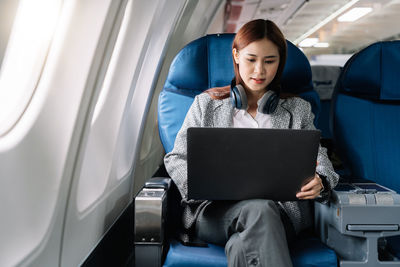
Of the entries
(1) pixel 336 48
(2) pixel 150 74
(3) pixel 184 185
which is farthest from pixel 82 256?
(1) pixel 336 48

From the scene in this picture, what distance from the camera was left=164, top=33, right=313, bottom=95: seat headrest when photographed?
2.01 metres

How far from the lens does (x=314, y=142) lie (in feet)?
4.38

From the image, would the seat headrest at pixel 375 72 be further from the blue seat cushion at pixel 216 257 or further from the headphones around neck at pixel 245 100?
the blue seat cushion at pixel 216 257

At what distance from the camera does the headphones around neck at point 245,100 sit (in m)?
1.82

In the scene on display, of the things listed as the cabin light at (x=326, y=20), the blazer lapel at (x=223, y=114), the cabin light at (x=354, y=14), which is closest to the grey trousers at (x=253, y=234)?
the blazer lapel at (x=223, y=114)

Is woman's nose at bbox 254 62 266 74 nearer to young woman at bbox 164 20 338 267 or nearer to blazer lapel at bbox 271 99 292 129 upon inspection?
young woman at bbox 164 20 338 267

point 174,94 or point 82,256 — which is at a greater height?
point 174,94

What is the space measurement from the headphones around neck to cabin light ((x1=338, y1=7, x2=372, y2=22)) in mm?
6223

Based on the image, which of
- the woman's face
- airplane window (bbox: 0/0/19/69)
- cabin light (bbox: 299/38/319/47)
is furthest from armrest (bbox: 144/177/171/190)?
cabin light (bbox: 299/38/319/47)

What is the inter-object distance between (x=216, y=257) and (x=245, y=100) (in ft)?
2.40

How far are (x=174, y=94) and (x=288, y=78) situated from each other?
59cm

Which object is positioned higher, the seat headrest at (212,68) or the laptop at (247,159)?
the seat headrest at (212,68)

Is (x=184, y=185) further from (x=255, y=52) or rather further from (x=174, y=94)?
(x=255, y=52)

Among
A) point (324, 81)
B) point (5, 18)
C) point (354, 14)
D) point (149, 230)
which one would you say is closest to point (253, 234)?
point (149, 230)
